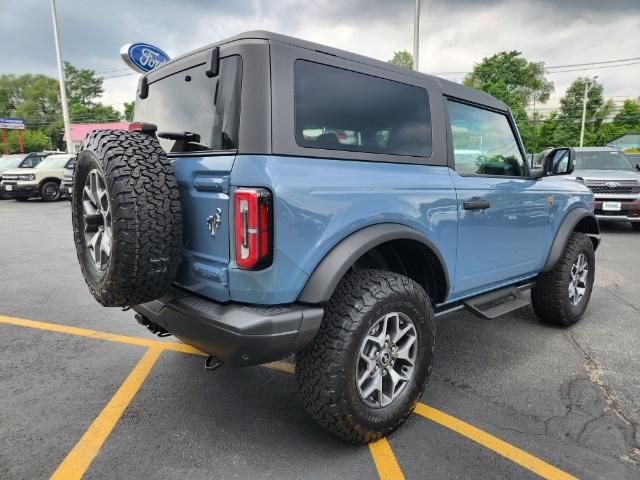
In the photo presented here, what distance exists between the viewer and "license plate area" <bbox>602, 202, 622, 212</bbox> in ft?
29.9

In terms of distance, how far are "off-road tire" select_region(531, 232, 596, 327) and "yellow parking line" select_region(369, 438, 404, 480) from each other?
7.78 ft

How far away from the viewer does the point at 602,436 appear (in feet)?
8.07

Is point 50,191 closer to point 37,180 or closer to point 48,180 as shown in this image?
point 48,180

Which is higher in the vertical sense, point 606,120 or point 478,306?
point 606,120

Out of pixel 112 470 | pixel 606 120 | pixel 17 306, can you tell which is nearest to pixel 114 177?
pixel 112 470

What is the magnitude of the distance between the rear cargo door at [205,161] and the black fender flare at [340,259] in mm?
406

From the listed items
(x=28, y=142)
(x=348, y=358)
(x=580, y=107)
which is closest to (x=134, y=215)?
(x=348, y=358)

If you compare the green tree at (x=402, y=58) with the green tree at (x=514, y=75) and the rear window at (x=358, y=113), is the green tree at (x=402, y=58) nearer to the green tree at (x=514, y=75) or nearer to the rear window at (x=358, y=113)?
the green tree at (x=514, y=75)

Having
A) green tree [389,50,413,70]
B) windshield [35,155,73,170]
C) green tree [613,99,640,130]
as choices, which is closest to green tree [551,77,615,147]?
green tree [613,99,640,130]

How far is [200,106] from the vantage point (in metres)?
2.39

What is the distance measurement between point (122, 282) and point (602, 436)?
2672 millimetres

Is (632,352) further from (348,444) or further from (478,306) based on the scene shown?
(348,444)

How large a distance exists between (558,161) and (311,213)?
Result: 107 inches

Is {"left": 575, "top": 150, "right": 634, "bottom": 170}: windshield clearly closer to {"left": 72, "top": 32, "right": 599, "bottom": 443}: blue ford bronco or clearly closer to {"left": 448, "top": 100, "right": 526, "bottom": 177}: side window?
{"left": 448, "top": 100, "right": 526, "bottom": 177}: side window
